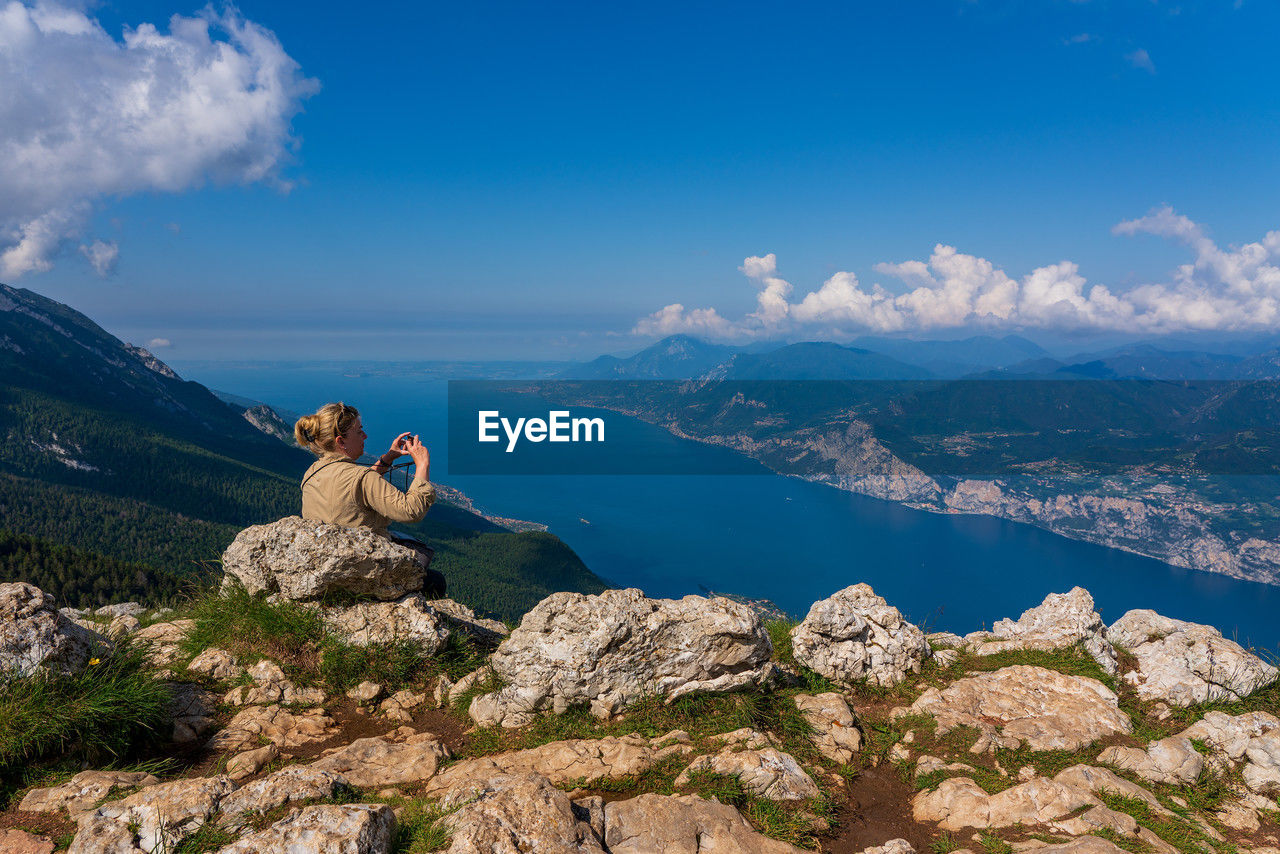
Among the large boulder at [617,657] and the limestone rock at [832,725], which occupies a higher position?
the large boulder at [617,657]

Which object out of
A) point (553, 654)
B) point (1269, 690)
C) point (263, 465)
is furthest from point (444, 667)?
point (263, 465)

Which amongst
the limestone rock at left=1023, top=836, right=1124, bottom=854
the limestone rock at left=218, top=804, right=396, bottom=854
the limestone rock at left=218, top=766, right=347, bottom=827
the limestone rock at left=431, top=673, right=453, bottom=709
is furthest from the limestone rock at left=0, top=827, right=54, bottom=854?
the limestone rock at left=1023, top=836, right=1124, bottom=854

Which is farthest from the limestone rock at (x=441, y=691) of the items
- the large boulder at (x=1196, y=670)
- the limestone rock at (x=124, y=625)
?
the large boulder at (x=1196, y=670)

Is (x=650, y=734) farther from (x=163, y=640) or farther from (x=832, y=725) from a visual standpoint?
(x=163, y=640)

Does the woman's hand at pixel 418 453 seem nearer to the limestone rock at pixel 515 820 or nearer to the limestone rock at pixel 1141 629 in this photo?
the limestone rock at pixel 515 820

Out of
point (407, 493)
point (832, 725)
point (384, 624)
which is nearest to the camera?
point (832, 725)

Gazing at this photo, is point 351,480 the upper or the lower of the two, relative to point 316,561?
upper

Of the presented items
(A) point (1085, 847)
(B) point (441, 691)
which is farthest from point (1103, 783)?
(B) point (441, 691)
